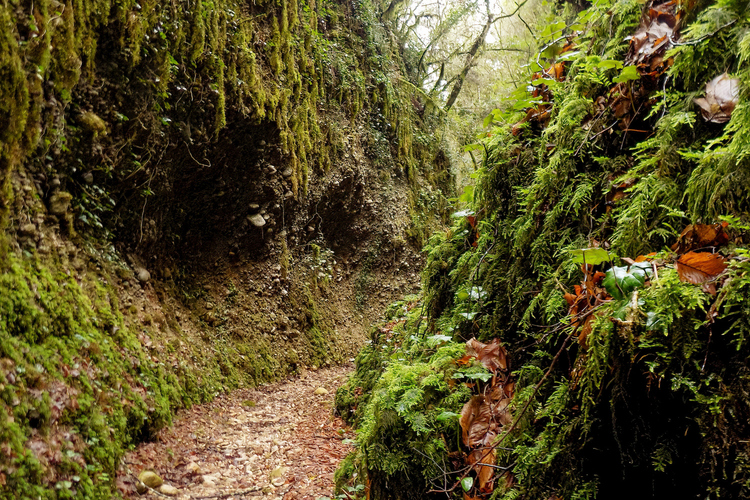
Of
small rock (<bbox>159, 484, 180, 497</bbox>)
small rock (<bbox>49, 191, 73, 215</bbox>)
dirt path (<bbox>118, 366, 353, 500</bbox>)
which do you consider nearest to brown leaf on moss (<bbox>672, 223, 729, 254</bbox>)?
dirt path (<bbox>118, 366, 353, 500</bbox>)

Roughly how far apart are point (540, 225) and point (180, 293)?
15.8 ft

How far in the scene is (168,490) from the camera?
2828 mm

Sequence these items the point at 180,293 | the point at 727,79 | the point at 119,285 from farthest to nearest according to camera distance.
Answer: the point at 180,293, the point at 119,285, the point at 727,79

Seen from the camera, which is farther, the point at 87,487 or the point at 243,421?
the point at 243,421

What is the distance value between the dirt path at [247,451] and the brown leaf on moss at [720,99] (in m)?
3.05

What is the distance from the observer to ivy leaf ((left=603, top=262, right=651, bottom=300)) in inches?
47.8

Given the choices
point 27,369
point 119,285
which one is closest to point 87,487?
point 27,369

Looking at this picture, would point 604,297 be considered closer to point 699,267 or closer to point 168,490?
point 699,267

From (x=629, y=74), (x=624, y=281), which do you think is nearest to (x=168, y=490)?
(x=624, y=281)

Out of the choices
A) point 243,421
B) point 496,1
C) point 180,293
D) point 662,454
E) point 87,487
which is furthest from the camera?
point 496,1

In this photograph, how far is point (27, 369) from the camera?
8.08ft

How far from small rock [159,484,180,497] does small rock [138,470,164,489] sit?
0.04m

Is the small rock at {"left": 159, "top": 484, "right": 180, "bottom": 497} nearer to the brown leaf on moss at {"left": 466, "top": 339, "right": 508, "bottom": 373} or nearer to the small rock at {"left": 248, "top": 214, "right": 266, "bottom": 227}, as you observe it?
the brown leaf on moss at {"left": 466, "top": 339, "right": 508, "bottom": 373}

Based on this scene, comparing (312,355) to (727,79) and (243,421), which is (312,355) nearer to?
(243,421)
